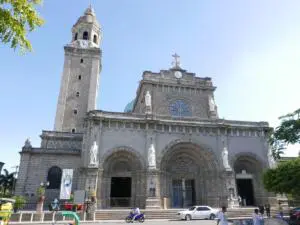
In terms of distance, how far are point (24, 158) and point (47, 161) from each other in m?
2.49

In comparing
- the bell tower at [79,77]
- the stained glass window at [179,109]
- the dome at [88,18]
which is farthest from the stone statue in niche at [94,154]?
the dome at [88,18]

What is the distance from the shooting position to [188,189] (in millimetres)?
28250

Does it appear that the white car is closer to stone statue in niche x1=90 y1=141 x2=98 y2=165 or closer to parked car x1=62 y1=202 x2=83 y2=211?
parked car x1=62 y1=202 x2=83 y2=211

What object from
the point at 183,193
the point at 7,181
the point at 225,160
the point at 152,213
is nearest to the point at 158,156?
the point at 183,193

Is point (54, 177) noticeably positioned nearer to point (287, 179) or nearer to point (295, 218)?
point (287, 179)

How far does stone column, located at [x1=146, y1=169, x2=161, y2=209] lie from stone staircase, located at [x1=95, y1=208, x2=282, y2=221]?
1.44 m

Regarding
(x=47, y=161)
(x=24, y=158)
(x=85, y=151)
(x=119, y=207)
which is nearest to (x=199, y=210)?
(x=119, y=207)

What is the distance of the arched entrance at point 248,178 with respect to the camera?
28703 millimetres

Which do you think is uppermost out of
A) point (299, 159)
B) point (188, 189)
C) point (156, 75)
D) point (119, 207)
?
point (156, 75)

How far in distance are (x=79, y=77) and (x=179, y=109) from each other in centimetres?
1766

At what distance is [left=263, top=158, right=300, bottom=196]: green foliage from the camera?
57.2 feet

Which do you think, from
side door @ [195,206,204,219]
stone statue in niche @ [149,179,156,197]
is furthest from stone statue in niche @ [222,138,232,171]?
stone statue in niche @ [149,179,156,197]

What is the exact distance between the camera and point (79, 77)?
38812mm

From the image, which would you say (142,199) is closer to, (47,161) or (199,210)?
(199,210)
